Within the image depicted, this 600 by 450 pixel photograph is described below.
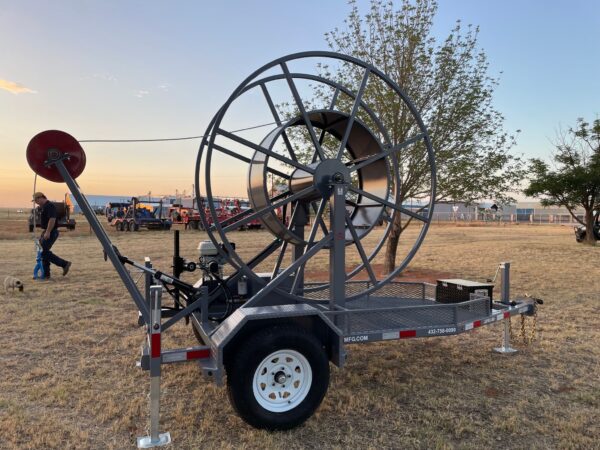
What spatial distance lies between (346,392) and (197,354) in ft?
4.83

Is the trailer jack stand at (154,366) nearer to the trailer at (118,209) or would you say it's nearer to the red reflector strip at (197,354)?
the red reflector strip at (197,354)

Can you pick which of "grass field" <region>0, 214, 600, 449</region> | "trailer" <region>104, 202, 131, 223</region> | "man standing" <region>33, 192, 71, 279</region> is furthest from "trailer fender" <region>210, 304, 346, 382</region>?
"trailer" <region>104, 202, 131, 223</region>

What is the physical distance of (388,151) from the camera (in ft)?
16.8

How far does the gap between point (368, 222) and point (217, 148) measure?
6.58 ft

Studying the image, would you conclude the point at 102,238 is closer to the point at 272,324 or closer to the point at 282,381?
the point at 272,324

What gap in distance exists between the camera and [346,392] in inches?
173

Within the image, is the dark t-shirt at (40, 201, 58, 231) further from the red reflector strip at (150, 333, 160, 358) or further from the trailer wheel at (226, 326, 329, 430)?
the trailer wheel at (226, 326, 329, 430)

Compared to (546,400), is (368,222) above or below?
above

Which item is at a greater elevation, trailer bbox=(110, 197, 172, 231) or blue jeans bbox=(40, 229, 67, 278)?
trailer bbox=(110, 197, 172, 231)

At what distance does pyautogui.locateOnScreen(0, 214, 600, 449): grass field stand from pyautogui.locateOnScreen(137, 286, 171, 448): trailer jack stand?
153 millimetres

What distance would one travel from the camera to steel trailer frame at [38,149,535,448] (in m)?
3.45

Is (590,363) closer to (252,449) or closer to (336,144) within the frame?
(252,449)

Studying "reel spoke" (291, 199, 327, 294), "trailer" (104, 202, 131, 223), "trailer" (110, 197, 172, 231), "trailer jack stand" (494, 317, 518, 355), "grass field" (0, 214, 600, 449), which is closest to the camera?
"grass field" (0, 214, 600, 449)

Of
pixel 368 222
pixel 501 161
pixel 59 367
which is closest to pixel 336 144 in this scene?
pixel 501 161
